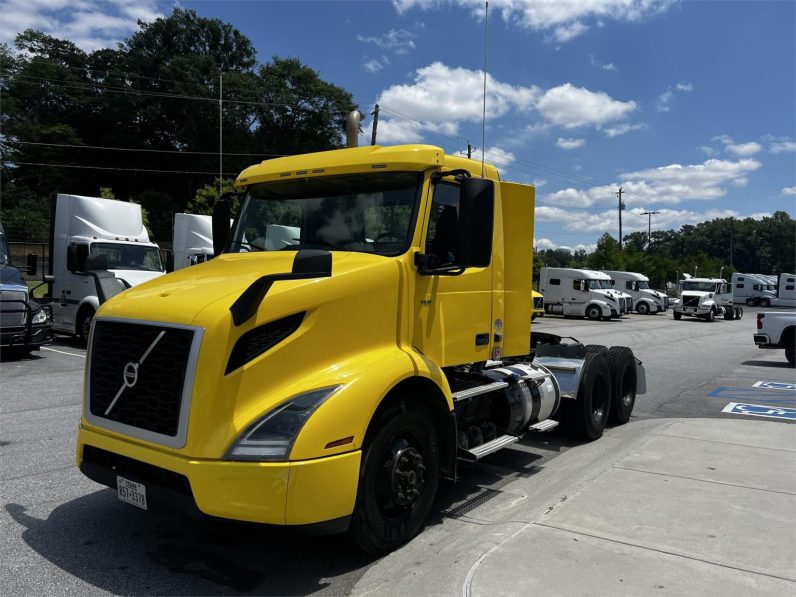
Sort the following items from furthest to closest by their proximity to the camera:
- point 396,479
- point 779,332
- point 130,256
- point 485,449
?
point 779,332 → point 130,256 → point 485,449 → point 396,479

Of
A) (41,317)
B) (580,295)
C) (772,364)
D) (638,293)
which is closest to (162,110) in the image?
(580,295)

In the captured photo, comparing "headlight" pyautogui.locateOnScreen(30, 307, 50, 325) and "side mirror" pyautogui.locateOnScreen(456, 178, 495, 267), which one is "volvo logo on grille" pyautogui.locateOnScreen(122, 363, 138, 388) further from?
"headlight" pyautogui.locateOnScreen(30, 307, 50, 325)

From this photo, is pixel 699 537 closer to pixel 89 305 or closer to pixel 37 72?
pixel 89 305

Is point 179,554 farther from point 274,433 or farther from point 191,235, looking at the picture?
point 191,235

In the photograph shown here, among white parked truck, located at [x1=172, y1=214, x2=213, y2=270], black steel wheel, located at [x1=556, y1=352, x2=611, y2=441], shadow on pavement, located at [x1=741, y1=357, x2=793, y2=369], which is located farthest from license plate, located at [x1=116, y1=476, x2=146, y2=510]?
white parked truck, located at [x1=172, y1=214, x2=213, y2=270]

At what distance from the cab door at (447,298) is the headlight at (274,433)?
1.24m

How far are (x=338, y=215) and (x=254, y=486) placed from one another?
6.74ft

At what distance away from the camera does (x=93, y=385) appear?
377cm

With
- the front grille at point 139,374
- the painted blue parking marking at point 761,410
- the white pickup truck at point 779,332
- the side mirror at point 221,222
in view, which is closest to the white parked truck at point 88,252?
the side mirror at point 221,222

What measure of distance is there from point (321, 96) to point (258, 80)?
681 centimetres

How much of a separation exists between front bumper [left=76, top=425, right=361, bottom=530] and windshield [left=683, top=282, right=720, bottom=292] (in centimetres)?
3988

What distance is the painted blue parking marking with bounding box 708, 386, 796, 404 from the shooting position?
10.2 meters

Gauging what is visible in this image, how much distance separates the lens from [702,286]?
3828 cm

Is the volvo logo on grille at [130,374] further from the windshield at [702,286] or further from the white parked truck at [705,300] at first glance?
the windshield at [702,286]
